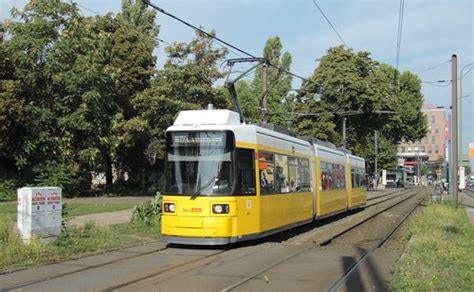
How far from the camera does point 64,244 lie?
42.0 ft

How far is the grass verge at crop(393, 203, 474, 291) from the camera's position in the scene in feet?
27.5

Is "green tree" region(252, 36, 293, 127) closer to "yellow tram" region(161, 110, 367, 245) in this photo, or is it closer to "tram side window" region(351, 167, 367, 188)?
"tram side window" region(351, 167, 367, 188)

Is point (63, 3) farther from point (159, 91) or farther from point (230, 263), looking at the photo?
point (230, 263)

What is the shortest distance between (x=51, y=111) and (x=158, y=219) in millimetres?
19971

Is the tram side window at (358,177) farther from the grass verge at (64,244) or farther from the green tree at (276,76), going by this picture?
the green tree at (276,76)

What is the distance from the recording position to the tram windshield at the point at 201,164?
1324 centimetres


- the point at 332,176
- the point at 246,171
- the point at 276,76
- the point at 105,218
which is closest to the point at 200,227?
the point at 246,171

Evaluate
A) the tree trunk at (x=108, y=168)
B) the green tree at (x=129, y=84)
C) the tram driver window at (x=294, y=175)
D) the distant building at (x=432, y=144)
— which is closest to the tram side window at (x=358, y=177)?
the tram driver window at (x=294, y=175)

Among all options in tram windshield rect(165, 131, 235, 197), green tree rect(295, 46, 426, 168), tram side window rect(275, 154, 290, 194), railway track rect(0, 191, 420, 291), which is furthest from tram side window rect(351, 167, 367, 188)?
tram windshield rect(165, 131, 235, 197)

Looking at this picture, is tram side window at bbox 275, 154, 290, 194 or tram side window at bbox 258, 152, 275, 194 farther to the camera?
tram side window at bbox 275, 154, 290, 194

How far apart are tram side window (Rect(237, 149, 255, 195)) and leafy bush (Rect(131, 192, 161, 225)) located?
5.04 metres

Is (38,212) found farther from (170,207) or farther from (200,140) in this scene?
(200,140)

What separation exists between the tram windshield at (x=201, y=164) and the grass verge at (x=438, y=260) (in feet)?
14.4

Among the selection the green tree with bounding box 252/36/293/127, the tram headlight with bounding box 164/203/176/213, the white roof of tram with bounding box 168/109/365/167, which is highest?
the green tree with bounding box 252/36/293/127
